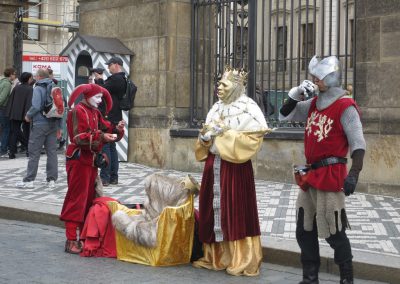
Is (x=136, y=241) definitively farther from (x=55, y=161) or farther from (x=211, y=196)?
(x=55, y=161)

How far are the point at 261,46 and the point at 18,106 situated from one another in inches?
208

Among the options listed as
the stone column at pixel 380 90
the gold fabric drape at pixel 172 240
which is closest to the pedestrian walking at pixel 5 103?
the stone column at pixel 380 90

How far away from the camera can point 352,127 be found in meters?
5.60

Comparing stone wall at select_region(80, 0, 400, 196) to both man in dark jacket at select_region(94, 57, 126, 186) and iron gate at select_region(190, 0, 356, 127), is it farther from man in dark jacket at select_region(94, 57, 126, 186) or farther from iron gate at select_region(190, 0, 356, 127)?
man in dark jacket at select_region(94, 57, 126, 186)

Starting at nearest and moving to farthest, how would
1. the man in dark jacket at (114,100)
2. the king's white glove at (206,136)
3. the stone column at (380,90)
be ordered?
the king's white glove at (206,136)
the stone column at (380,90)
the man in dark jacket at (114,100)

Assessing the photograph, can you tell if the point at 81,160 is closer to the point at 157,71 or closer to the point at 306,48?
the point at 306,48

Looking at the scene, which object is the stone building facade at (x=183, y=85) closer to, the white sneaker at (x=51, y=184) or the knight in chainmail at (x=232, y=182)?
the white sneaker at (x=51, y=184)

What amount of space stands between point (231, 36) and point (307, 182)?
747cm

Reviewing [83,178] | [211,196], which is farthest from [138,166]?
[211,196]

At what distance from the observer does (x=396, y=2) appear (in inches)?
407

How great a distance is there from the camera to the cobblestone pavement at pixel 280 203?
745cm

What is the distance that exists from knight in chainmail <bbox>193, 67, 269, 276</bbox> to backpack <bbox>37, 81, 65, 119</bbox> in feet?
13.7

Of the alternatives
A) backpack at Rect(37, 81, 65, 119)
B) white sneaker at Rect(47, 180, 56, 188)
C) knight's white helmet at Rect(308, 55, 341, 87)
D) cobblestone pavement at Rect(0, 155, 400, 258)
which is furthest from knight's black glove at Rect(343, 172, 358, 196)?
white sneaker at Rect(47, 180, 56, 188)

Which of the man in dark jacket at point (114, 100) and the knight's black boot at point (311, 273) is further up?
the man in dark jacket at point (114, 100)
